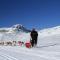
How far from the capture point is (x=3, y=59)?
14445mm

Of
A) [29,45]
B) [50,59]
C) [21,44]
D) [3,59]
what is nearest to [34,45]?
[29,45]

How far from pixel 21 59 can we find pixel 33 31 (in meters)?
10.6

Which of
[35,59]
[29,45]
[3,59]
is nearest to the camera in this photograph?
[35,59]

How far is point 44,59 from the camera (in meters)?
13.1

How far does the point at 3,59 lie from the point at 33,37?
1018 cm

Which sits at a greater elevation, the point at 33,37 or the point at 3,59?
the point at 33,37

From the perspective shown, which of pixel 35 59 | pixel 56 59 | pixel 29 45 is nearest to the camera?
pixel 56 59

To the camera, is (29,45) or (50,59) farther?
(29,45)

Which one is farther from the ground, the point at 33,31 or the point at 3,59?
the point at 33,31

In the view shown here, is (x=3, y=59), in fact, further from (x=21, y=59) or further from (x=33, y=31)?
(x=33, y=31)

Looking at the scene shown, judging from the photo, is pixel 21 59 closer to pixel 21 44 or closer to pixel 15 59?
pixel 15 59

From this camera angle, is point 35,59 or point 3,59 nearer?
point 35,59

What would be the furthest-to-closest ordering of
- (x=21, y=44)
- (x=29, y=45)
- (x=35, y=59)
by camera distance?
1. (x=21, y=44)
2. (x=29, y=45)
3. (x=35, y=59)

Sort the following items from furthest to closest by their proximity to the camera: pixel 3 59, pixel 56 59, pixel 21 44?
pixel 21 44 → pixel 3 59 → pixel 56 59
